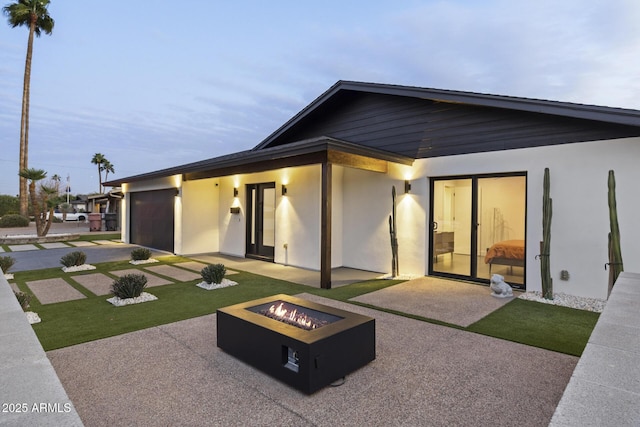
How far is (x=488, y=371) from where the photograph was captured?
122 inches

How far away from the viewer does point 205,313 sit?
4777mm

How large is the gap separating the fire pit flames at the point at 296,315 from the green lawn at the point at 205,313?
1653 mm

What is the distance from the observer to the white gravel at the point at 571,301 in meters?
5.09

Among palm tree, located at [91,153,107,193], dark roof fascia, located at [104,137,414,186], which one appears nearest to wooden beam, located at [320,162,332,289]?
dark roof fascia, located at [104,137,414,186]

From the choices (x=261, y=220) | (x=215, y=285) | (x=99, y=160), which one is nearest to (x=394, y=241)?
(x=215, y=285)

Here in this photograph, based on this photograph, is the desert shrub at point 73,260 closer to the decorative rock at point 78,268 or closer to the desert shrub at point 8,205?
the decorative rock at point 78,268

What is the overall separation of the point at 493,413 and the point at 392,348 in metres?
1.21

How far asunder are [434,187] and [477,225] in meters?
1.19

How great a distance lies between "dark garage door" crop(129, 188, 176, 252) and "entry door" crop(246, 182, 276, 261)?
2.92 metres

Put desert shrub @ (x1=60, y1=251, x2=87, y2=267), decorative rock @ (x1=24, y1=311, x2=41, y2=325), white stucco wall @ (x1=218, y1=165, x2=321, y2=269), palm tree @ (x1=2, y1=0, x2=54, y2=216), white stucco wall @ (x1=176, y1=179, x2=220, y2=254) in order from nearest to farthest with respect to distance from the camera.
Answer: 1. decorative rock @ (x1=24, y1=311, x2=41, y2=325)
2. desert shrub @ (x1=60, y1=251, x2=87, y2=267)
3. white stucco wall @ (x1=218, y1=165, x2=321, y2=269)
4. white stucco wall @ (x1=176, y1=179, x2=220, y2=254)
5. palm tree @ (x1=2, y1=0, x2=54, y2=216)

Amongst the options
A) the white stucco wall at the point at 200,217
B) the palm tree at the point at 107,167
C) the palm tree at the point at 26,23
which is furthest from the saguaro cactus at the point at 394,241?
the palm tree at the point at 107,167

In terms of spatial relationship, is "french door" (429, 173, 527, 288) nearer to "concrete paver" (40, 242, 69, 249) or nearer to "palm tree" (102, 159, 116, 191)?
"concrete paver" (40, 242, 69, 249)

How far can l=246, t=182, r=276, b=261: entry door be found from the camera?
375 inches

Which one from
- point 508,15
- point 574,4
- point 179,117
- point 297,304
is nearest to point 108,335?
point 297,304
